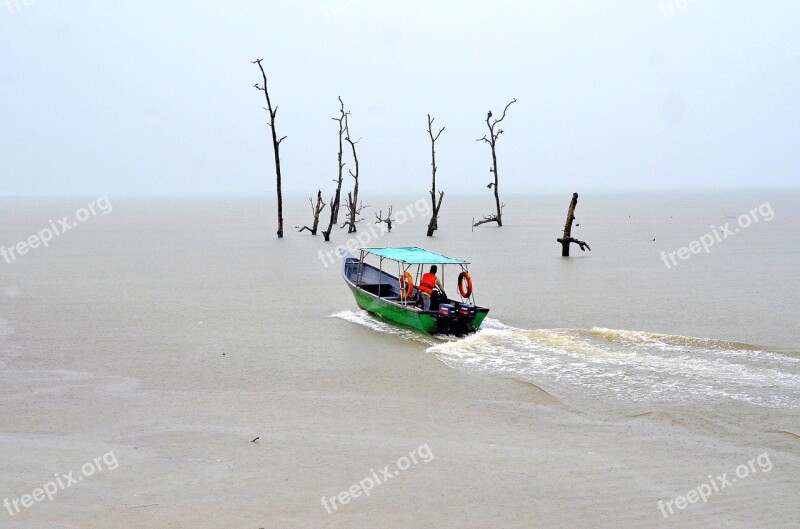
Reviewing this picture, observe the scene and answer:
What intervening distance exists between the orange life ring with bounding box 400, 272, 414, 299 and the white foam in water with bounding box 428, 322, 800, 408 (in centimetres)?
183

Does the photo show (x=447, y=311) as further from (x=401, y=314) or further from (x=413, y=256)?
(x=413, y=256)

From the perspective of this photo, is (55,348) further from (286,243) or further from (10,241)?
(10,241)

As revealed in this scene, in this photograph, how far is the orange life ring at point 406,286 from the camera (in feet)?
55.4

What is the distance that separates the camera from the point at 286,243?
3884 centimetres

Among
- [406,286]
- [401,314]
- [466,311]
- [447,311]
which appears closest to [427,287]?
[406,286]

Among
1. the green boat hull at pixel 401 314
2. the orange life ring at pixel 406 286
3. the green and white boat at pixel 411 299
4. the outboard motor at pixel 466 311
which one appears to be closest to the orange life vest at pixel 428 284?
the green and white boat at pixel 411 299

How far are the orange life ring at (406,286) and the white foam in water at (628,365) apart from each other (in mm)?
1831

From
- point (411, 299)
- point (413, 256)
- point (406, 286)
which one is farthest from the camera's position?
point (413, 256)

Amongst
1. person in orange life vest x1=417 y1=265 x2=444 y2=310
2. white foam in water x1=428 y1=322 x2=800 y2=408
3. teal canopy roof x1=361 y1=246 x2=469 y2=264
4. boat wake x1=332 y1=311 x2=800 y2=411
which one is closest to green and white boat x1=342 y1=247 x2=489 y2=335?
teal canopy roof x1=361 y1=246 x2=469 y2=264

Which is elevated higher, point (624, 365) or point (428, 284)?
point (428, 284)

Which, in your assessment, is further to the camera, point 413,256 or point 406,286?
point 413,256

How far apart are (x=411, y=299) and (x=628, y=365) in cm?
549

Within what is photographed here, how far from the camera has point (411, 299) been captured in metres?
17.4

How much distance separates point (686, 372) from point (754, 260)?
19795 mm
